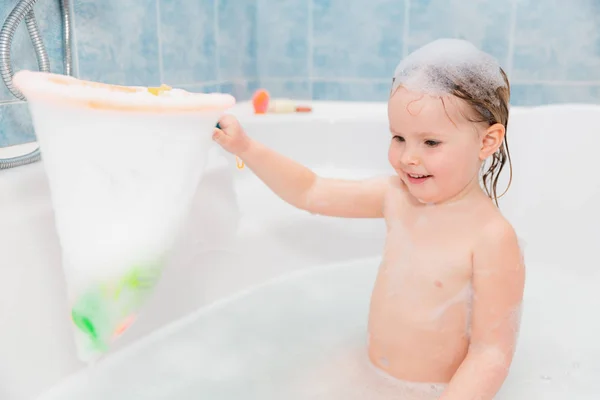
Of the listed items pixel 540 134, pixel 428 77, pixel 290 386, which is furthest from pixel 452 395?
pixel 540 134

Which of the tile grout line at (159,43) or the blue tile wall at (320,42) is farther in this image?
the tile grout line at (159,43)

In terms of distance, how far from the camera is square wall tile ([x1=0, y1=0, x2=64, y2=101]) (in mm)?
1090

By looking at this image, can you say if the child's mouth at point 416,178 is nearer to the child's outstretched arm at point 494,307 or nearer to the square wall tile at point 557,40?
the child's outstretched arm at point 494,307

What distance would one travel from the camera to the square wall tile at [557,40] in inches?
71.5

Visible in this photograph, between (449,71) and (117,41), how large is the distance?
2.85ft

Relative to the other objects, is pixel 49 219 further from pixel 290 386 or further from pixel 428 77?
pixel 428 77

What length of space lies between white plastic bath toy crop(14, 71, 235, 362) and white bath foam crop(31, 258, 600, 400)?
312 millimetres

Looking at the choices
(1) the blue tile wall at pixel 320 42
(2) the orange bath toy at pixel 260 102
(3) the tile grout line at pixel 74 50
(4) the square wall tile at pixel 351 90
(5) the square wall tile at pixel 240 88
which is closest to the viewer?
(3) the tile grout line at pixel 74 50

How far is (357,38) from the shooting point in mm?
2057

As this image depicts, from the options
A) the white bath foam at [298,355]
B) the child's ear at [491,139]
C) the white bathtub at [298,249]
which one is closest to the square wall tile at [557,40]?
the white bathtub at [298,249]

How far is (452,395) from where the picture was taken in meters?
0.80

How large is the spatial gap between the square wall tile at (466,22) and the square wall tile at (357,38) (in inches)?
2.2

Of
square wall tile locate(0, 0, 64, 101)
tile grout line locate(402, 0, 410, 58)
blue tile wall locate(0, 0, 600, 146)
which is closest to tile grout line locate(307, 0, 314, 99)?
blue tile wall locate(0, 0, 600, 146)

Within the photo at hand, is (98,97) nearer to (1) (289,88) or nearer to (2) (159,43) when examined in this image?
(2) (159,43)
